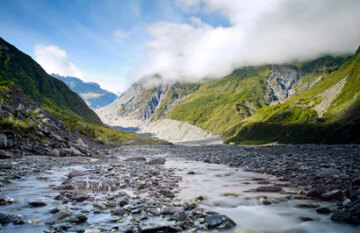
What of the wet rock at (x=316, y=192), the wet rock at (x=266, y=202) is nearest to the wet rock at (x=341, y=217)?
the wet rock at (x=266, y=202)

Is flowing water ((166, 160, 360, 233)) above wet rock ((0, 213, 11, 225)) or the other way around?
the other way around

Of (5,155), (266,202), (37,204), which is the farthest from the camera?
(5,155)

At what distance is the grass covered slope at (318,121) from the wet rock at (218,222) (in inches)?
2924

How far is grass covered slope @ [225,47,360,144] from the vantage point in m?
75.6

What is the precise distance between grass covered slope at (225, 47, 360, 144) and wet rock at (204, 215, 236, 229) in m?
74.3

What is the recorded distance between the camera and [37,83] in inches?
5443

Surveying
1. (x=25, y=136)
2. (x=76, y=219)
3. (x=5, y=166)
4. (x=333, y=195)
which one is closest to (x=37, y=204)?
(x=76, y=219)

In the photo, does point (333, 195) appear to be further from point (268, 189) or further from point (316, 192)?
point (268, 189)

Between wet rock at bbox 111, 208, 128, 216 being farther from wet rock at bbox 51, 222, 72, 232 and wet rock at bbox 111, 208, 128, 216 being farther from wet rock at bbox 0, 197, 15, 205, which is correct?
wet rock at bbox 0, 197, 15, 205

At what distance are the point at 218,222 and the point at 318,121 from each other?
4559 inches

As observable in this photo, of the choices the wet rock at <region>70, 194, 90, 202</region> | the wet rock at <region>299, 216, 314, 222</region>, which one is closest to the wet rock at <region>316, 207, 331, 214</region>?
the wet rock at <region>299, 216, 314, 222</region>

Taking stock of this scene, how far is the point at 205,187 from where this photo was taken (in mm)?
14117

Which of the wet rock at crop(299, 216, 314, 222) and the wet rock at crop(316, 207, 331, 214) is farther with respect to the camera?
the wet rock at crop(316, 207, 331, 214)

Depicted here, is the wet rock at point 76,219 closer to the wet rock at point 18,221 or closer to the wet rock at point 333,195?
the wet rock at point 18,221
